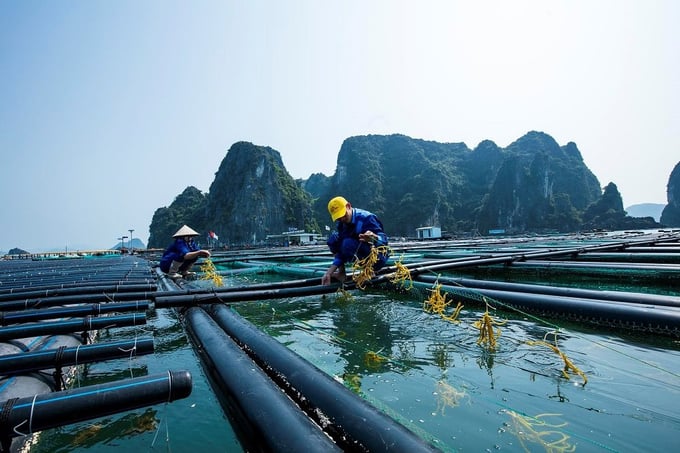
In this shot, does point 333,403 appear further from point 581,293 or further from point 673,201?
point 673,201

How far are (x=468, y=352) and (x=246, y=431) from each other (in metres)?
1.65

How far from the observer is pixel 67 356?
1402 mm

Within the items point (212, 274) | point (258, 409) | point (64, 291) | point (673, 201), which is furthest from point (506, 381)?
point (673, 201)

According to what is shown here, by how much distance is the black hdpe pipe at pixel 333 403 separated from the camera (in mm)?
939

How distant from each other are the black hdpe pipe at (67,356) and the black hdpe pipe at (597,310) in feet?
9.46

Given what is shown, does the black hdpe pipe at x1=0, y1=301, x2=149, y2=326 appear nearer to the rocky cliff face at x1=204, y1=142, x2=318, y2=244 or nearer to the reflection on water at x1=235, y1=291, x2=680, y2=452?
the reflection on water at x1=235, y1=291, x2=680, y2=452

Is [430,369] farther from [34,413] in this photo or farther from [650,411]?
[34,413]

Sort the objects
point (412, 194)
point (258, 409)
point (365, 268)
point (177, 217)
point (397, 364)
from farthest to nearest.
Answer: point (412, 194)
point (177, 217)
point (365, 268)
point (397, 364)
point (258, 409)

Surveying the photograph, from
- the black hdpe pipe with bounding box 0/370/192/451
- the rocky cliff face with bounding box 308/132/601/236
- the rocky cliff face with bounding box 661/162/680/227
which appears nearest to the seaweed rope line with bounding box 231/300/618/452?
the black hdpe pipe with bounding box 0/370/192/451

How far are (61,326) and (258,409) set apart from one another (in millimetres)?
1495

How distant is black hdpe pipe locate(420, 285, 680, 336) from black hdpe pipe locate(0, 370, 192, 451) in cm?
277

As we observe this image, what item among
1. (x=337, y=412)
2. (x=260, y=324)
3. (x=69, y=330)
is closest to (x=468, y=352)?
(x=337, y=412)

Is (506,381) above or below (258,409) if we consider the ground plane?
below

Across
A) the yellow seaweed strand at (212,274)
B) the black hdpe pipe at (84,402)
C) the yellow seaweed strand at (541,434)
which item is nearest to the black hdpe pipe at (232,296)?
the black hdpe pipe at (84,402)
